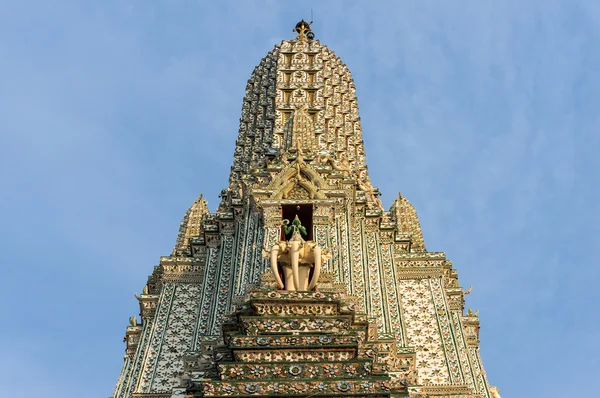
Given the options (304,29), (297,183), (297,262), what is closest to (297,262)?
(297,262)

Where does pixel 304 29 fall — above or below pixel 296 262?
above

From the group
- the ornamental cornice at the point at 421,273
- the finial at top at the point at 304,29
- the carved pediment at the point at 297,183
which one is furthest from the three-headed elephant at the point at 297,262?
the finial at top at the point at 304,29

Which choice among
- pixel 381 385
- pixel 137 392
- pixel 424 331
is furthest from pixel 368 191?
pixel 381 385

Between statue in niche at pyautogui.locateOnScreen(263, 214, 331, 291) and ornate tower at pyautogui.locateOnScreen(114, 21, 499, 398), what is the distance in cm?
3

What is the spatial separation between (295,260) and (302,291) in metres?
1.05

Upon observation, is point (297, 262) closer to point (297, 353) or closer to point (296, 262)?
point (296, 262)

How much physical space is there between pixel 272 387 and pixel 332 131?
12.9 metres

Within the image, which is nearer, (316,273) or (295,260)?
(316,273)

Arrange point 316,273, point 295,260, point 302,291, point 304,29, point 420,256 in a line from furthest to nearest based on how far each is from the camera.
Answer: point 304,29
point 420,256
point 295,260
point 316,273
point 302,291

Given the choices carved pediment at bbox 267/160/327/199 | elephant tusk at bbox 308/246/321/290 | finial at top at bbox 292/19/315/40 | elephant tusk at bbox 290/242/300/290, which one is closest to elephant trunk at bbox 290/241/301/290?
elephant tusk at bbox 290/242/300/290

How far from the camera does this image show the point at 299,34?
31.3 metres

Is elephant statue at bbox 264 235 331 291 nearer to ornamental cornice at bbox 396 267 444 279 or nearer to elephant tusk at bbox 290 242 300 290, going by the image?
elephant tusk at bbox 290 242 300 290

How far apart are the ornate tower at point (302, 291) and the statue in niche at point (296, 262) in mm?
28

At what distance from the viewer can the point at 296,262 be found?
17.6 meters
